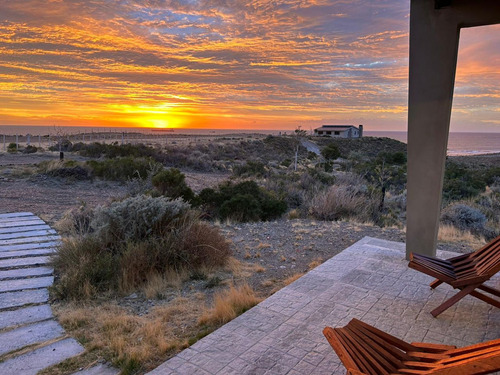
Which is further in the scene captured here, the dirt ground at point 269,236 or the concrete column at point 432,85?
the dirt ground at point 269,236

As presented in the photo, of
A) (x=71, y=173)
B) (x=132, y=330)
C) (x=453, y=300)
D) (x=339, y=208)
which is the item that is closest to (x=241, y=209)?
(x=339, y=208)

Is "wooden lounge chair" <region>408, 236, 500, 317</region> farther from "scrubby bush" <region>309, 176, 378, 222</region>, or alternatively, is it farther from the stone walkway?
"scrubby bush" <region>309, 176, 378, 222</region>

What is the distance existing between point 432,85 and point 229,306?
3.41 meters

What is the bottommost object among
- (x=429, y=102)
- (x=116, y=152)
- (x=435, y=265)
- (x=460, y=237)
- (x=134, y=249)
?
(x=460, y=237)

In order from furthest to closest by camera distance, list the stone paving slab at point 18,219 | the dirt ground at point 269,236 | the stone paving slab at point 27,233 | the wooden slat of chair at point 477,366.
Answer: the stone paving slab at point 18,219
the stone paving slab at point 27,233
the dirt ground at point 269,236
the wooden slat of chair at point 477,366

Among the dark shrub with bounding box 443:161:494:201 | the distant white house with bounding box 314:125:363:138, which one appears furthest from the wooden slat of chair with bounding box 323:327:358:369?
the distant white house with bounding box 314:125:363:138

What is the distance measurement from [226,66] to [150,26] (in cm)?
592

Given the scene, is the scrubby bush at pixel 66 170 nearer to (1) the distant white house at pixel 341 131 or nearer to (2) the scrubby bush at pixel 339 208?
(2) the scrubby bush at pixel 339 208

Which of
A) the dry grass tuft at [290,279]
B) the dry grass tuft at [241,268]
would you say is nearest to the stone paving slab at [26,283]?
the dry grass tuft at [241,268]

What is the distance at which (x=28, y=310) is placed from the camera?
3.94 m

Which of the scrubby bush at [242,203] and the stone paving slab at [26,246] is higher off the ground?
the scrubby bush at [242,203]

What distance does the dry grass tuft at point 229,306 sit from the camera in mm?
3658

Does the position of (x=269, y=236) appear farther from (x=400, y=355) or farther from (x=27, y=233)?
(x=400, y=355)

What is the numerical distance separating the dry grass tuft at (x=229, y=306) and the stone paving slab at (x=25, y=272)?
257 cm
